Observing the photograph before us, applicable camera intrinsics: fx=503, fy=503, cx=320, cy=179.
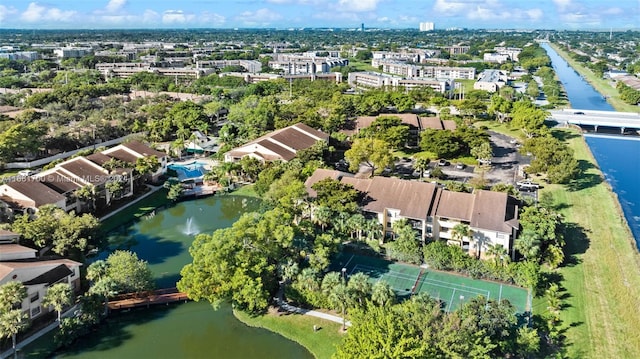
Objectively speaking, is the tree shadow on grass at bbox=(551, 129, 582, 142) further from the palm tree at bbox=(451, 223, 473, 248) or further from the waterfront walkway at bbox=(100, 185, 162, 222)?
the waterfront walkway at bbox=(100, 185, 162, 222)

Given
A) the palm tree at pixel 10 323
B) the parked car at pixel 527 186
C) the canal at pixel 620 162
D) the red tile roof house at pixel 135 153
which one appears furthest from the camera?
the red tile roof house at pixel 135 153

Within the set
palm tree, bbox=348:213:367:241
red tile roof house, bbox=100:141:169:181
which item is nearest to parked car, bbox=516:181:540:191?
palm tree, bbox=348:213:367:241

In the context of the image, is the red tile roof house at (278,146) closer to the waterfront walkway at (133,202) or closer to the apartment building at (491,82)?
the waterfront walkway at (133,202)

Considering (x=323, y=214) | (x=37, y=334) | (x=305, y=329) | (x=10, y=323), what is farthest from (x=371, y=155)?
(x=10, y=323)

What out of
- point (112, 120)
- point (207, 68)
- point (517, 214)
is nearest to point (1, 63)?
point (207, 68)

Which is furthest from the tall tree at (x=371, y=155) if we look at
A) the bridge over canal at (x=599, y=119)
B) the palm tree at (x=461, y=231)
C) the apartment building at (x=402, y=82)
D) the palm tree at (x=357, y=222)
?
the apartment building at (x=402, y=82)

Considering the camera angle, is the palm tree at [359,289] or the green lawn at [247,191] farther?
the green lawn at [247,191]

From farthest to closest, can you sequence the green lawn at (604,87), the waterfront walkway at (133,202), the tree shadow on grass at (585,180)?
the green lawn at (604,87) < the tree shadow on grass at (585,180) < the waterfront walkway at (133,202)
